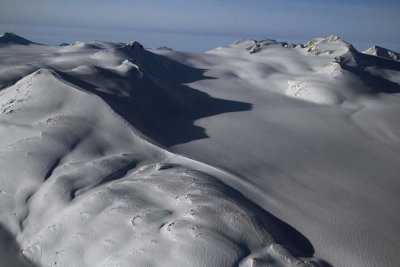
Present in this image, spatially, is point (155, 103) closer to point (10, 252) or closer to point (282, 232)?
point (10, 252)

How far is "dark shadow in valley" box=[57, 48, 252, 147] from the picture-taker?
1628cm

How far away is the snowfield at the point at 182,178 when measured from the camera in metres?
9.22

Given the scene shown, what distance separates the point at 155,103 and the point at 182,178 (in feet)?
30.5

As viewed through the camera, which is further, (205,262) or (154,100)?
(154,100)

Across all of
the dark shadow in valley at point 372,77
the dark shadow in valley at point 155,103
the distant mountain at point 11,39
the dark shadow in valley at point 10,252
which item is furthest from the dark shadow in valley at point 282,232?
the distant mountain at point 11,39

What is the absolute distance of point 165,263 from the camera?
8344 millimetres

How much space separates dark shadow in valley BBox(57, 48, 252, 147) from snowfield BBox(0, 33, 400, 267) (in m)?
0.10

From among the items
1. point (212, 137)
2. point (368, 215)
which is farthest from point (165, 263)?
point (212, 137)

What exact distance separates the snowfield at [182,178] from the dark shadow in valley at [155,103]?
0.32 feet

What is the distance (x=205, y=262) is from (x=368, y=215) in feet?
18.7

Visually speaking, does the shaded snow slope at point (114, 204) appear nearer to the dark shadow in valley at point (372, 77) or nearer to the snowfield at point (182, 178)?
the snowfield at point (182, 178)

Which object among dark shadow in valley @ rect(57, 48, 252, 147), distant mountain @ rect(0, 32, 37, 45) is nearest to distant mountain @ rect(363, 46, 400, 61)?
dark shadow in valley @ rect(57, 48, 252, 147)

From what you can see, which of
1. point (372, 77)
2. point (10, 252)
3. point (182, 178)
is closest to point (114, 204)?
point (182, 178)

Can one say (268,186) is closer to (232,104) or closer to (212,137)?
(212,137)
